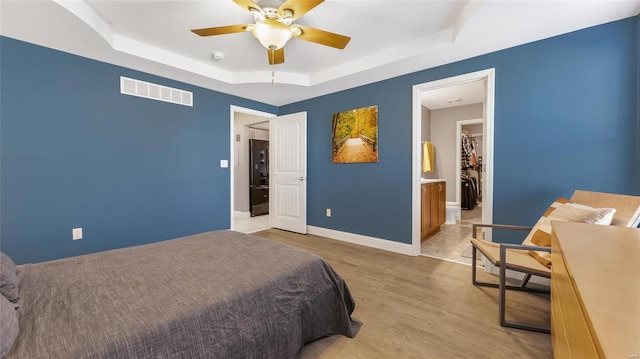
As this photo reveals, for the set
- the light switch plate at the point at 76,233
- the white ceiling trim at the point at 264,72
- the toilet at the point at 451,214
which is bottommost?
the toilet at the point at 451,214

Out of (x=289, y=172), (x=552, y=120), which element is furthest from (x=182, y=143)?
(x=552, y=120)

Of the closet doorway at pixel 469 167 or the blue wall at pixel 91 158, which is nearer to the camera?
the blue wall at pixel 91 158

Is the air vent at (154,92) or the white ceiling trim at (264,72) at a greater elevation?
the white ceiling trim at (264,72)

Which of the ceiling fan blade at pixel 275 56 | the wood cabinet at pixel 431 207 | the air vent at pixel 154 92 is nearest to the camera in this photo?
the ceiling fan blade at pixel 275 56

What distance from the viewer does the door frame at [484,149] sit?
2.57m

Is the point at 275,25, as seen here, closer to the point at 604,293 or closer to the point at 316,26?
the point at 316,26

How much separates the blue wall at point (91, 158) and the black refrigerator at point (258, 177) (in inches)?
81.3

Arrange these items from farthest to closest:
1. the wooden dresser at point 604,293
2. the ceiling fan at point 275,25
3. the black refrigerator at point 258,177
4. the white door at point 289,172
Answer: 1. the black refrigerator at point 258,177
2. the white door at point 289,172
3. the ceiling fan at point 275,25
4. the wooden dresser at point 604,293

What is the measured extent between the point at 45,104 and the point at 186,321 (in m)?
2.90

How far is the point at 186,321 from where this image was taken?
926mm

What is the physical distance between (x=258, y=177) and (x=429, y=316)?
4.72m

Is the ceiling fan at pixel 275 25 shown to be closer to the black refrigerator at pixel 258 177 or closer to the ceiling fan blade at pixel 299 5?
the ceiling fan blade at pixel 299 5

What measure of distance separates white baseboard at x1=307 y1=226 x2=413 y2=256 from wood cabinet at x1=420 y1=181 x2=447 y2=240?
44cm

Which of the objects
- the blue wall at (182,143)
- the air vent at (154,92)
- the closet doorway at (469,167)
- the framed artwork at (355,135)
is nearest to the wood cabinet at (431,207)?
the blue wall at (182,143)
